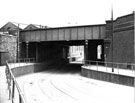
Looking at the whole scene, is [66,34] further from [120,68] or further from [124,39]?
[120,68]

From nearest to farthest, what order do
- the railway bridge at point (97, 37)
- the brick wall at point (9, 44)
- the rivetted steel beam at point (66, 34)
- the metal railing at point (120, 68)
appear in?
the metal railing at point (120, 68) → the railway bridge at point (97, 37) → the rivetted steel beam at point (66, 34) → the brick wall at point (9, 44)

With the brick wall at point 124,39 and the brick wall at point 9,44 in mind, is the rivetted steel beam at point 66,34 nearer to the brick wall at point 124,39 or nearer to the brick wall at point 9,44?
the brick wall at point 9,44

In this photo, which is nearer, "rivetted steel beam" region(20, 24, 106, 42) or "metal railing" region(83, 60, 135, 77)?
"metal railing" region(83, 60, 135, 77)

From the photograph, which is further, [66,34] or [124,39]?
[66,34]

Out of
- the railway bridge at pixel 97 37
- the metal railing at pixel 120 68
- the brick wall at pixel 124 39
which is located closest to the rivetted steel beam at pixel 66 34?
the railway bridge at pixel 97 37

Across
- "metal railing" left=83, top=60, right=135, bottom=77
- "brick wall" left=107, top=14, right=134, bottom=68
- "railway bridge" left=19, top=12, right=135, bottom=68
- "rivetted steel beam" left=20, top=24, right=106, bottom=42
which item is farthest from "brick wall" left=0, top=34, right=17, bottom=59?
"brick wall" left=107, top=14, right=134, bottom=68

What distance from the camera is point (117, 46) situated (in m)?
24.7

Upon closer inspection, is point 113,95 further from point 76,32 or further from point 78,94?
point 76,32

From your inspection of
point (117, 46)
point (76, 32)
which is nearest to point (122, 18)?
point (117, 46)

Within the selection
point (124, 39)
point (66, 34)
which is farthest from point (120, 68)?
point (66, 34)

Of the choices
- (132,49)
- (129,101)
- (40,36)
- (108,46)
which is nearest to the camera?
(129,101)

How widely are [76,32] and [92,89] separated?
14.9m

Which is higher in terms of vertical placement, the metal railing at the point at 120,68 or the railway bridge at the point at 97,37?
the railway bridge at the point at 97,37

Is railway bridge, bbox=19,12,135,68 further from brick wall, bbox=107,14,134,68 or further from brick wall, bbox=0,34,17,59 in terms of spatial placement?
brick wall, bbox=0,34,17,59
